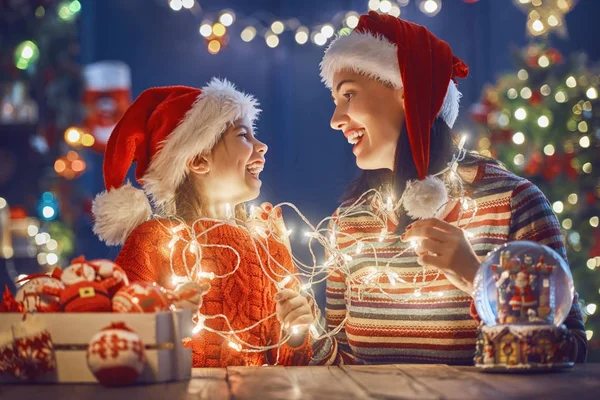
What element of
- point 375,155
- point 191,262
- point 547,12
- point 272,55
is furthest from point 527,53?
point 191,262

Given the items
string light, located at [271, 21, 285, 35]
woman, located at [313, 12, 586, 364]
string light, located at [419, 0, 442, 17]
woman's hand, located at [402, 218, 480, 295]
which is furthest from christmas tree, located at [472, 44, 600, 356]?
woman's hand, located at [402, 218, 480, 295]

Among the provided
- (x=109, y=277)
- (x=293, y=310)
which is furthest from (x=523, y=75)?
(x=109, y=277)

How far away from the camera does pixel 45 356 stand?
1.46 metres

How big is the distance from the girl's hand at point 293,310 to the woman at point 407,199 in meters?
0.21

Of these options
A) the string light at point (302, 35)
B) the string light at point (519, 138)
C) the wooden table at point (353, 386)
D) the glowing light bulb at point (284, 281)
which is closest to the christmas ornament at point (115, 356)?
the wooden table at point (353, 386)

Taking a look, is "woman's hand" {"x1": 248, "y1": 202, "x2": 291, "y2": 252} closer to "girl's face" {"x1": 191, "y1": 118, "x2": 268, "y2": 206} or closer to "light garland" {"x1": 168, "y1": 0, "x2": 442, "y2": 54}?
"girl's face" {"x1": 191, "y1": 118, "x2": 268, "y2": 206}

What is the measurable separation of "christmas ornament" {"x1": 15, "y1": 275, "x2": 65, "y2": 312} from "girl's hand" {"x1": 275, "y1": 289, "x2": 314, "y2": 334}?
628mm

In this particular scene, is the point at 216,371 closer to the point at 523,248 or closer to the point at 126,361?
the point at 126,361

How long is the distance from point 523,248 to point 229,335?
0.85m

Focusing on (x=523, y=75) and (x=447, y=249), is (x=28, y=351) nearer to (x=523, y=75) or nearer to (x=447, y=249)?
(x=447, y=249)

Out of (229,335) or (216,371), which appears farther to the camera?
(229,335)

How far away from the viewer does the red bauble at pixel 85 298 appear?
1.49m

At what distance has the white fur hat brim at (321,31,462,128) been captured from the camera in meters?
2.24

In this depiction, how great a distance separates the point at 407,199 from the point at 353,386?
2.28 ft
